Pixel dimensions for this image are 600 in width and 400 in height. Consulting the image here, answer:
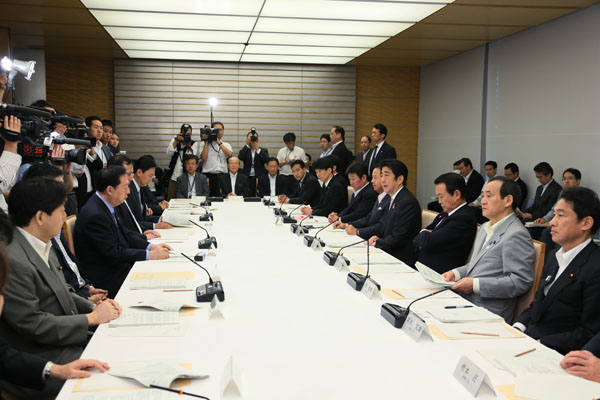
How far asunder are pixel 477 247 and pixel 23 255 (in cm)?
222

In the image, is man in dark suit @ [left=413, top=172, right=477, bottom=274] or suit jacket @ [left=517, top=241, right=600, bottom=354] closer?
suit jacket @ [left=517, top=241, right=600, bottom=354]

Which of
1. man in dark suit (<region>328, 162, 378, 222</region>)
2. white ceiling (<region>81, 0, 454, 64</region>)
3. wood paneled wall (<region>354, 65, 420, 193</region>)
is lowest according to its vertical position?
man in dark suit (<region>328, 162, 378, 222</region>)

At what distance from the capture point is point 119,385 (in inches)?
56.7

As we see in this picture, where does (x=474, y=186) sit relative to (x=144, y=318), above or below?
above

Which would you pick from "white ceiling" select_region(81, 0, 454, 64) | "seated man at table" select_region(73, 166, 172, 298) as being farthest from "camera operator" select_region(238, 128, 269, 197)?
"seated man at table" select_region(73, 166, 172, 298)

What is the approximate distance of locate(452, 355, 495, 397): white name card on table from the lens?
1.40 metres

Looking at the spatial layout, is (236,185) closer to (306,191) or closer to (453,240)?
(306,191)

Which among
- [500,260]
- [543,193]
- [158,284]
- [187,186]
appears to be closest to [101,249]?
[158,284]

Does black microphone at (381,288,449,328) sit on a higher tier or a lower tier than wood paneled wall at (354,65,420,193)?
lower

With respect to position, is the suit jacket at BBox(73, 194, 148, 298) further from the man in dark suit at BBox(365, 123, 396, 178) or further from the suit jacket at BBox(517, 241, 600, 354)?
the man in dark suit at BBox(365, 123, 396, 178)

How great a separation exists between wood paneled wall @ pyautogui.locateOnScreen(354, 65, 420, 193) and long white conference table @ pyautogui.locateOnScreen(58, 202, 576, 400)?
26.1ft

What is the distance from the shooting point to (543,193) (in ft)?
21.0

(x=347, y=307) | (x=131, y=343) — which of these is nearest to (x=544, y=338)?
(x=347, y=307)

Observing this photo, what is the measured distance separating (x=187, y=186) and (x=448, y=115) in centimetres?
490
